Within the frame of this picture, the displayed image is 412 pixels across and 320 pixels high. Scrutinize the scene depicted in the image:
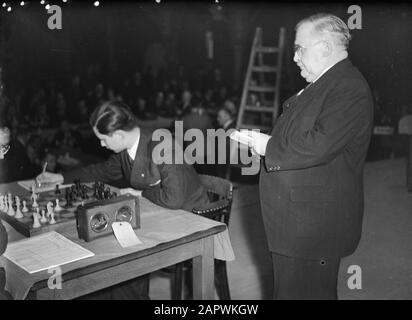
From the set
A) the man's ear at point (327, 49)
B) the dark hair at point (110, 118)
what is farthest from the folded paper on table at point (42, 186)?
the man's ear at point (327, 49)

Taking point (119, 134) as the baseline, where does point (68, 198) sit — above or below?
below

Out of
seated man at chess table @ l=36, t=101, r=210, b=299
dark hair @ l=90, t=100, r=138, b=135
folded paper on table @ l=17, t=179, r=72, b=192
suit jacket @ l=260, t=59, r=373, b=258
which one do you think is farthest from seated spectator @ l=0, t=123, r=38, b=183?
suit jacket @ l=260, t=59, r=373, b=258

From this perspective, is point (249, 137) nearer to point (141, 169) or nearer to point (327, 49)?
point (327, 49)

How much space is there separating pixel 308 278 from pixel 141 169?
1015mm

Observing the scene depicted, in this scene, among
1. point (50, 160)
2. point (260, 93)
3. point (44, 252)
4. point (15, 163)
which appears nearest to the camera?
point (44, 252)

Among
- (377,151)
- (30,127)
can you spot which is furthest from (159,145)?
(377,151)

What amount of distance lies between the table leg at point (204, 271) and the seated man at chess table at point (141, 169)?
33 cm

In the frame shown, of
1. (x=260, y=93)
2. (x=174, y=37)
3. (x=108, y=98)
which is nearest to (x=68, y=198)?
(x=260, y=93)

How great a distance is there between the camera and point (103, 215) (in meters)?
1.82

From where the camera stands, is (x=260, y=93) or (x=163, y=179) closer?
(x=163, y=179)

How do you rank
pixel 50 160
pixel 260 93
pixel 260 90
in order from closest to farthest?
1. pixel 50 160
2. pixel 260 90
3. pixel 260 93

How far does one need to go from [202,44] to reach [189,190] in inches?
302

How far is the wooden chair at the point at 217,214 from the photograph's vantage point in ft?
7.53
